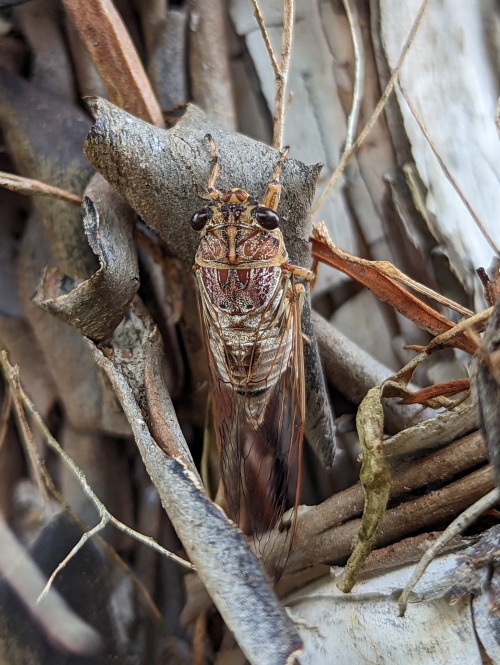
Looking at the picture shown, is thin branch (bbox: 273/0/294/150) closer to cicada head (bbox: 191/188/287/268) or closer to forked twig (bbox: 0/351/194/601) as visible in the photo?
cicada head (bbox: 191/188/287/268)

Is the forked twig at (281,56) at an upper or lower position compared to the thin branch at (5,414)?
upper

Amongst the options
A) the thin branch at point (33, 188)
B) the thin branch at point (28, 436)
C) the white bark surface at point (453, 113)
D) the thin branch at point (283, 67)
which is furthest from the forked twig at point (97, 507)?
the white bark surface at point (453, 113)

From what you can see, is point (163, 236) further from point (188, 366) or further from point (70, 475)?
point (70, 475)

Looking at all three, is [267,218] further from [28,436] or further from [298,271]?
[28,436]

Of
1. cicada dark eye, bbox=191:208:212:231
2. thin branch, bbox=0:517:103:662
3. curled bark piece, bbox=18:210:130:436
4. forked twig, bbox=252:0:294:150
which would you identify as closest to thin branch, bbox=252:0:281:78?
forked twig, bbox=252:0:294:150

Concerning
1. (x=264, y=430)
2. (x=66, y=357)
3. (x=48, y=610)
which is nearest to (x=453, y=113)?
(x=264, y=430)

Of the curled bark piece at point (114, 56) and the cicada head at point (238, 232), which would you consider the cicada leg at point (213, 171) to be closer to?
the cicada head at point (238, 232)
